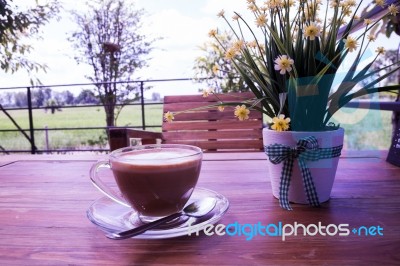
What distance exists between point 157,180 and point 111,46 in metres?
3.56

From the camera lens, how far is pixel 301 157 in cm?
45

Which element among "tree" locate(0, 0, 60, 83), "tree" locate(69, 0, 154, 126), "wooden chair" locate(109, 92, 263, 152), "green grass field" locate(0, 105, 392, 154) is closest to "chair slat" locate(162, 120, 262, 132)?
"wooden chair" locate(109, 92, 263, 152)

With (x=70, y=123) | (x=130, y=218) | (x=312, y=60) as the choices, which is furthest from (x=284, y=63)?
(x=70, y=123)

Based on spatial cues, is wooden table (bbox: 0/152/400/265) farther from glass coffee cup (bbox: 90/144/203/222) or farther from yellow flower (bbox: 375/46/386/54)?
yellow flower (bbox: 375/46/386/54)

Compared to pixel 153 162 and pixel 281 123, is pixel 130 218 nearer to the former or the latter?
pixel 153 162

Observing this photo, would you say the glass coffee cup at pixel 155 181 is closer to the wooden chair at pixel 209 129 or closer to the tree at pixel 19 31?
the wooden chair at pixel 209 129

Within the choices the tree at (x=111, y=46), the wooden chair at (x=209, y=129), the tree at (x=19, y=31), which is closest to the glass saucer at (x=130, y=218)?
the wooden chair at (x=209, y=129)

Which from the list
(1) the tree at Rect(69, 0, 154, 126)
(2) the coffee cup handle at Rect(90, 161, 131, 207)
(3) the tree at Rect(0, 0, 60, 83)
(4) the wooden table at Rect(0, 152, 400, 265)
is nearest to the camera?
(4) the wooden table at Rect(0, 152, 400, 265)

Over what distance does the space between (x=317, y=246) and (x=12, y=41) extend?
317cm

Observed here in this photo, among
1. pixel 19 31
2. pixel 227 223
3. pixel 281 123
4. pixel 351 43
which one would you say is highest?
pixel 19 31

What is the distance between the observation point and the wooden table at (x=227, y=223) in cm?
33

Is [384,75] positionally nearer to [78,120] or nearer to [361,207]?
[361,207]

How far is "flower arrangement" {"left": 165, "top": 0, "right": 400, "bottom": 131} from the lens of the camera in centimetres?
45

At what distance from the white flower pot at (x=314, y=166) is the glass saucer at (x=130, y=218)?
0.11 metres
